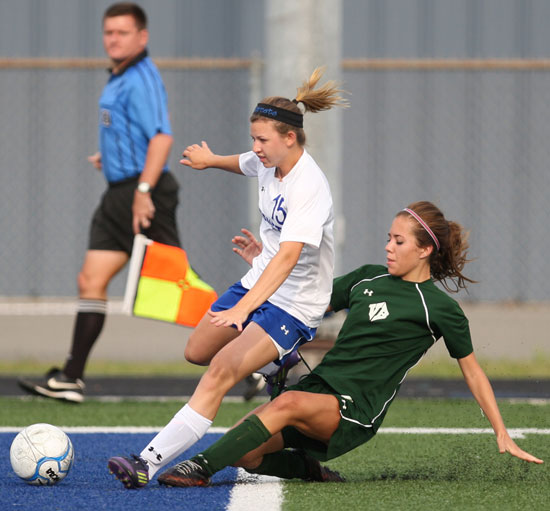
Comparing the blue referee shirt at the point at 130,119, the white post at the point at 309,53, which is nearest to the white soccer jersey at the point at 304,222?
the blue referee shirt at the point at 130,119

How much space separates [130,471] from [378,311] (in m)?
1.19

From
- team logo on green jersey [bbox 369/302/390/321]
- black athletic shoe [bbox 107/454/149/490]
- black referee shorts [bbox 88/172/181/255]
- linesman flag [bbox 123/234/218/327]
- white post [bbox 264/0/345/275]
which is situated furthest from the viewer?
white post [bbox 264/0/345/275]

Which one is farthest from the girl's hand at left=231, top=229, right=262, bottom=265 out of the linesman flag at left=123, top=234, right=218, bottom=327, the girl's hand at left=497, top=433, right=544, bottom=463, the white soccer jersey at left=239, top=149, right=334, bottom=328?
the linesman flag at left=123, top=234, right=218, bottom=327

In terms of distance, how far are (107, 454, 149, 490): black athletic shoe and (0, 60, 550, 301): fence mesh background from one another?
6077mm

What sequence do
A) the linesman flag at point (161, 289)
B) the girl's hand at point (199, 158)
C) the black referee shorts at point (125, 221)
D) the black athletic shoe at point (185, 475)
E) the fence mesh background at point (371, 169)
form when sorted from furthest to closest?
the fence mesh background at point (371, 169) < the black referee shorts at point (125, 221) < the linesman flag at point (161, 289) < the girl's hand at point (199, 158) < the black athletic shoe at point (185, 475)

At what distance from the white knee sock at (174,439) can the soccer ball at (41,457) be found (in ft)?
1.27

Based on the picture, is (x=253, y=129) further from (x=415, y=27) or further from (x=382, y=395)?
(x=415, y=27)

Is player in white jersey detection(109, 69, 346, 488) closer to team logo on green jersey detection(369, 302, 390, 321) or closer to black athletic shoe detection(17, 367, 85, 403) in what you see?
team logo on green jersey detection(369, 302, 390, 321)

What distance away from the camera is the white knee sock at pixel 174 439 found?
15.0 feet

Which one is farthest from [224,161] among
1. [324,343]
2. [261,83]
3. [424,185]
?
[424,185]

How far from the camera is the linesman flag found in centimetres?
705

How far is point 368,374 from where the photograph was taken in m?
4.69

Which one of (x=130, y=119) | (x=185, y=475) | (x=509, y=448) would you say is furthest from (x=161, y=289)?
(x=509, y=448)

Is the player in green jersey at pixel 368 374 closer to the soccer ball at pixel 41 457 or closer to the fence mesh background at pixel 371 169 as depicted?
the soccer ball at pixel 41 457
